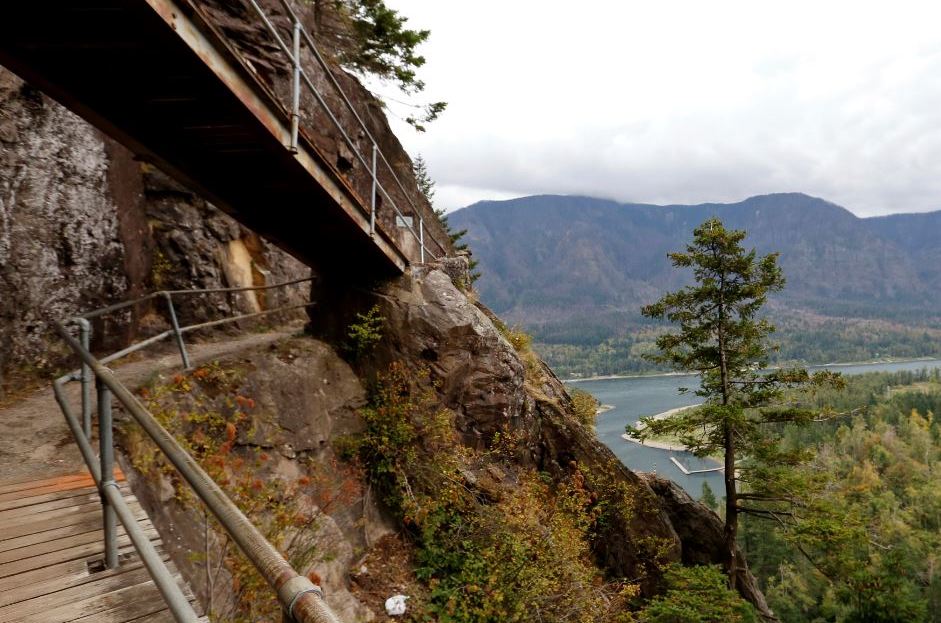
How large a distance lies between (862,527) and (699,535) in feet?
12.6

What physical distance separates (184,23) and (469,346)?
6.49 metres

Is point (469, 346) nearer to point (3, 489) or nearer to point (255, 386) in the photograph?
point (255, 386)

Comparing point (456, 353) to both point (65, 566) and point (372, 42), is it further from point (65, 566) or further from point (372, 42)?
point (372, 42)

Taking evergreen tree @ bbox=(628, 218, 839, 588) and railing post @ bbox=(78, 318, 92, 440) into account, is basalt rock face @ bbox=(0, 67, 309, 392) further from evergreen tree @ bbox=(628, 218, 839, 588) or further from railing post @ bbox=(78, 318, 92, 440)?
evergreen tree @ bbox=(628, 218, 839, 588)

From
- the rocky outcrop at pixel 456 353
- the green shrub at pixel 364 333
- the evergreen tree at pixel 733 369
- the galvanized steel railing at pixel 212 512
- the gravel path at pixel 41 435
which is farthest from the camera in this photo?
the evergreen tree at pixel 733 369

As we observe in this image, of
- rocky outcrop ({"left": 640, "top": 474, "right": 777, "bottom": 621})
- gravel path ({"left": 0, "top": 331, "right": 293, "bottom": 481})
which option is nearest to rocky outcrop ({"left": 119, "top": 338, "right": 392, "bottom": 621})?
gravel path ({"left": 0, "top": 331, "right": 293, "bottom": 481})

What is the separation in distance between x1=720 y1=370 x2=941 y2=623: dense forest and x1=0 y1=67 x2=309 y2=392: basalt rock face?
1518cm

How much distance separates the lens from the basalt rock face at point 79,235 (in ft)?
22.0

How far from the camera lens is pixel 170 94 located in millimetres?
3984

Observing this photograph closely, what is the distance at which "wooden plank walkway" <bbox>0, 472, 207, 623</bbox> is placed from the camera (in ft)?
7.59

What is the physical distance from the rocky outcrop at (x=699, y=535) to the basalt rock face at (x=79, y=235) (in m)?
13.0

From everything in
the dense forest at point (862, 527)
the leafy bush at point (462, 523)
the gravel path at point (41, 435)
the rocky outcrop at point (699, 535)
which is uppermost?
the gravel path at point (41, 435)

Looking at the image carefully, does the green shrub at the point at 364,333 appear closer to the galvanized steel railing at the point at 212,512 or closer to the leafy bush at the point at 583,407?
the galvanized steel railing at the point at 212,512

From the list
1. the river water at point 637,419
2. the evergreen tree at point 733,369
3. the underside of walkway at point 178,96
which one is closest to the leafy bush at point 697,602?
the evergreen tree at point 733,369
